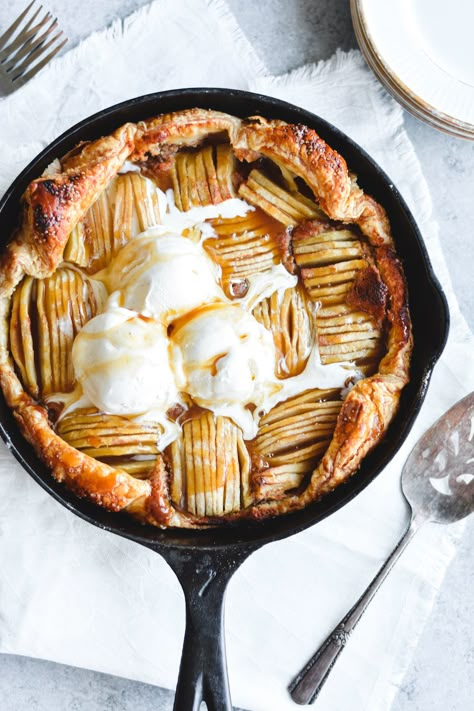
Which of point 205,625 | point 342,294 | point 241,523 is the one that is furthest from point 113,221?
point 205,625

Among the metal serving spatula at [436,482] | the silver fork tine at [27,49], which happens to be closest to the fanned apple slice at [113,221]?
the silver fork tine at [27,49]

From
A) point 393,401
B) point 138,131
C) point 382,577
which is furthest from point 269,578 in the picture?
point 138,131

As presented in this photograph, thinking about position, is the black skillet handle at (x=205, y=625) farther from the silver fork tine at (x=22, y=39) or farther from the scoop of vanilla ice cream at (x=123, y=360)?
the silver fork tine at (x=22, y=39)

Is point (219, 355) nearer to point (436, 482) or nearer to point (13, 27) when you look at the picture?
point (436, 482)

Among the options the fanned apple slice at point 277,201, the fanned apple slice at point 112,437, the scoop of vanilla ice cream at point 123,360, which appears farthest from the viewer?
the fanned apple slice at point 277,201

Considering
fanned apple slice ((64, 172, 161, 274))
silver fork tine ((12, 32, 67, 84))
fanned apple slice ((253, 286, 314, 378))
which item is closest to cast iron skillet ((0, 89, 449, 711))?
fanned apple slice ((64, 172, 161, 274))

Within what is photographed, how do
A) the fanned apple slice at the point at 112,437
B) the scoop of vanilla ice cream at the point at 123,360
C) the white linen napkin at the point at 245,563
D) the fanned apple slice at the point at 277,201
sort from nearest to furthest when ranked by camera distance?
the scoop of vanilla ice cream at the point at 123,360 < the fanned apple slice at the point at 112,437 < the fanned apple slice at the point at 277,201 < the white linen napkin at the point at 245,563
